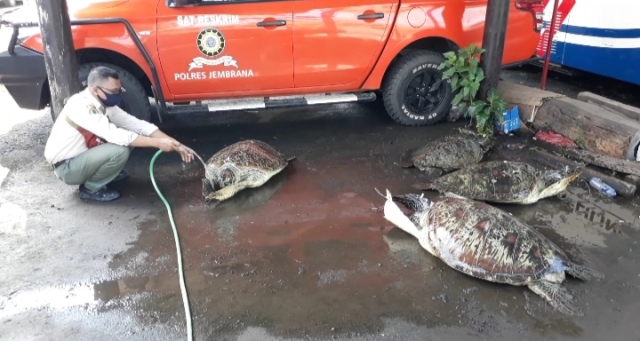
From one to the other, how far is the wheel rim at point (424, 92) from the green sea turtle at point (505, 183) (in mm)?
1594

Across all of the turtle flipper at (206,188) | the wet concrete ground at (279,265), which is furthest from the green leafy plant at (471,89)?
the turtle flipper at (206,188)

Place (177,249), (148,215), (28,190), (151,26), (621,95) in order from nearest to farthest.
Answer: (177,249) → (148,215) → (28,190) → (151,26) → (621,95)

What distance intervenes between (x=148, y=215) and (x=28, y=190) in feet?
4.20

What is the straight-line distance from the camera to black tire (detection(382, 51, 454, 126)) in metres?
5.14

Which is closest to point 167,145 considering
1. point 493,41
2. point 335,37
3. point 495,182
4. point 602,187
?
Answer: point 335,37

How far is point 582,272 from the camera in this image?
296 cm

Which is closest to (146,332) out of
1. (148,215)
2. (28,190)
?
(148,215)

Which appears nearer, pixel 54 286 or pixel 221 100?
pixel 54 286

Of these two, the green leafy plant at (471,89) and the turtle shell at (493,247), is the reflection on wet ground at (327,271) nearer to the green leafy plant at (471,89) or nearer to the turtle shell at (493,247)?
the turtle shell at (493,247)

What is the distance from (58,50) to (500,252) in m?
4.03

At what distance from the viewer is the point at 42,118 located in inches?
233

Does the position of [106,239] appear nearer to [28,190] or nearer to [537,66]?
[28,190]

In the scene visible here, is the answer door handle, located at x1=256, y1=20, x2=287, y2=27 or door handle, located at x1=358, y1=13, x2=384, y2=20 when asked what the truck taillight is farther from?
door handle, located at x1=256, y1=20, x2=287, y2=27

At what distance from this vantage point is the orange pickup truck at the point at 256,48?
176 inches
